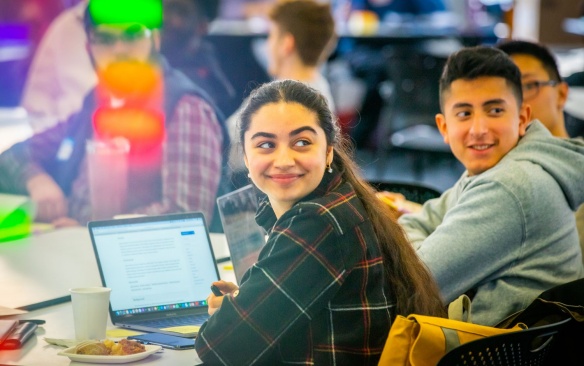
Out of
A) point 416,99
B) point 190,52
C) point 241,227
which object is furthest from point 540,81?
point 416,99

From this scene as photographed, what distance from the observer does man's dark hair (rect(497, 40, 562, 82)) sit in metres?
3.12

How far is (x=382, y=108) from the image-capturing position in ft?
26.5

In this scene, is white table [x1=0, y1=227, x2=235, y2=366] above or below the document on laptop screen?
below

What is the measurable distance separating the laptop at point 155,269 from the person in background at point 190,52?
2217mm

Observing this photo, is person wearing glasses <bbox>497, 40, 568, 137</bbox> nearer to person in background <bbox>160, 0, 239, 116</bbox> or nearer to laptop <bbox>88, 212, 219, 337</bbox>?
laptop <bbox>88, 212, 219, 337</bbox>

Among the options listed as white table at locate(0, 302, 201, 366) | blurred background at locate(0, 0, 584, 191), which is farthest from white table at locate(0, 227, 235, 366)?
blurred background at locate(0, 0, 584, 191)

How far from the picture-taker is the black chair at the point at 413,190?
3.37m

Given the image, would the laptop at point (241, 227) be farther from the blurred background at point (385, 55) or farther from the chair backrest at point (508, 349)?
the blurred background at point (385, 55)

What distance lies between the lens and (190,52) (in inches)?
180

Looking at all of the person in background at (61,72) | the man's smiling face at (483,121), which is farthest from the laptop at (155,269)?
the person in background at (61,72)

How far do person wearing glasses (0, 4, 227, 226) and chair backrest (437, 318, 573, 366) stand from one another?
1798 millimetres

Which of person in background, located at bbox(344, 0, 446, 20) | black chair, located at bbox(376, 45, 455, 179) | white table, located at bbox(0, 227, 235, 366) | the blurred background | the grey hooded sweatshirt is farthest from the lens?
person in background, located at bbox(344, 0, 446, 20)

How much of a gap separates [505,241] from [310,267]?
0.72 meters

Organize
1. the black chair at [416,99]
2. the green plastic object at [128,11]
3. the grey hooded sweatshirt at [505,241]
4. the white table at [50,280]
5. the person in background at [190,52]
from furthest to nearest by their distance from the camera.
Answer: the black chair at [416,99] → the person in background at [190,52] → the green plastic object at [128,11] → the grey hooded sweatshirt at [505,241] → the white table at [50,280]
